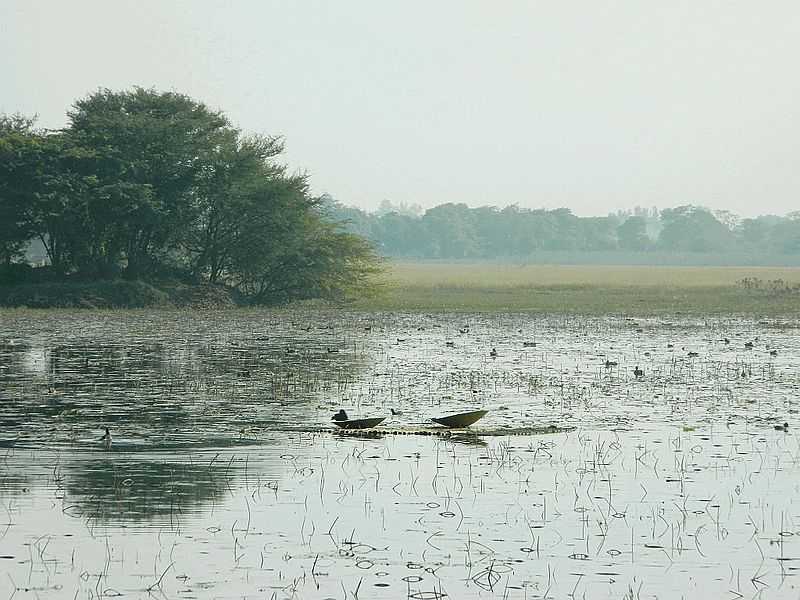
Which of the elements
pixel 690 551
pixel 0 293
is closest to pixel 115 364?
pixel 690 551

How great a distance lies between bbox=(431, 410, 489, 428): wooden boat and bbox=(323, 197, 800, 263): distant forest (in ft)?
483

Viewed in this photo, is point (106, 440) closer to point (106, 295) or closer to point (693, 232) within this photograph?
point (106, 295)

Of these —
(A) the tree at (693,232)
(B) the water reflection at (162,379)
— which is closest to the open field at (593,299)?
(B) the water reflection at (162,379)

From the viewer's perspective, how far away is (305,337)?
31297 mm

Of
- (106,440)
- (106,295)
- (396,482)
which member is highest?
(106,295)

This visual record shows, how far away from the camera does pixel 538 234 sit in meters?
177

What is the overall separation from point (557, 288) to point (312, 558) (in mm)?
55123

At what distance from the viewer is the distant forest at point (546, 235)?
16925 centimetres

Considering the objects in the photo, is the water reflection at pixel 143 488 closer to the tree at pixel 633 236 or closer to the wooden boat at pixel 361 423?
the wooden boat at pixel 361 423

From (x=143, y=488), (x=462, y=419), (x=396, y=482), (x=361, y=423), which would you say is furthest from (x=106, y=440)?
(x=462, y=419)

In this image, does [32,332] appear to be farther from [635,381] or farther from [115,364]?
[635,381]

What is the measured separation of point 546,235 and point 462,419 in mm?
164820

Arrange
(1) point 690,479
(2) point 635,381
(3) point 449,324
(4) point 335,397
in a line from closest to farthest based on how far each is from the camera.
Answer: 1. (1) point 690,479
2. (4) point 335,397
3. (2) point 635,381
4. (3) point 449,324

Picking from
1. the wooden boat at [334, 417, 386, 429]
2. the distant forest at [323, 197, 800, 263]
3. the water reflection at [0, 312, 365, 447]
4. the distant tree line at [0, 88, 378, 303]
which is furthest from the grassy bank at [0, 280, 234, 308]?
the distant forest at [323, 197, 800, 263]
